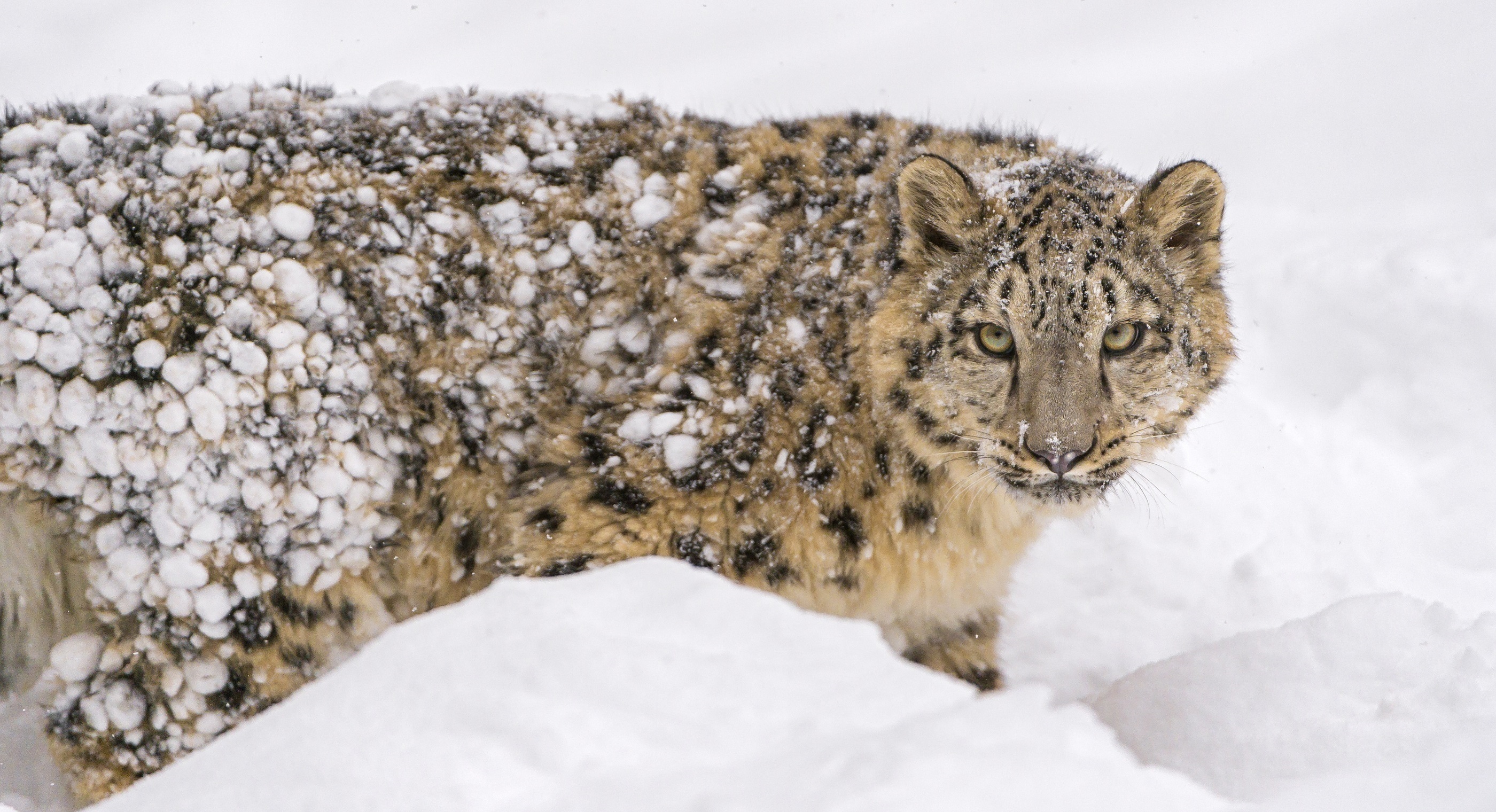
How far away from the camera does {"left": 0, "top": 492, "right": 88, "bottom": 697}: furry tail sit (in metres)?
4.21

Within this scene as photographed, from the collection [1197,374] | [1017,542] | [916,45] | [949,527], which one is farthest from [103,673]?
[916,45]

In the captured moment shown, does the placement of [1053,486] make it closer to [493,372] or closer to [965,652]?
[965,652]

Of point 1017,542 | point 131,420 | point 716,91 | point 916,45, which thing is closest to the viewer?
point 131,420

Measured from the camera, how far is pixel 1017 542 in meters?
4.85

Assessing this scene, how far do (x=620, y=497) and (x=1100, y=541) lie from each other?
10.6ft

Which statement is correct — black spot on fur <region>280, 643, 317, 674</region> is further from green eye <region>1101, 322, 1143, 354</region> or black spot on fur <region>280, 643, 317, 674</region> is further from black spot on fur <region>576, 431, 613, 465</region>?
green eye <region>1101, 322, 1143, 354</region>

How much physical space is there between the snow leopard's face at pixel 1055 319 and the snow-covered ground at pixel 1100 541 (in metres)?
1.13

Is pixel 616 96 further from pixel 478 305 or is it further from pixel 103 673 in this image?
pixel 103 673

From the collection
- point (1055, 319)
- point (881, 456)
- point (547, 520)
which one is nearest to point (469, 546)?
point (547, 520)

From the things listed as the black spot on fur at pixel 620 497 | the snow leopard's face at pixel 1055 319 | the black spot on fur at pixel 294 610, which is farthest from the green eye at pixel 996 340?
the black spot on fur at pixel 294 610

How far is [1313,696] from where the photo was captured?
4.43 meters

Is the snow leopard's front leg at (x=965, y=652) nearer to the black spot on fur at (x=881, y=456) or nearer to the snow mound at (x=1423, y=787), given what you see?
the black spot on fur at (x=881, y=456)

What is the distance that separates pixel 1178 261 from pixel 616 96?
2366 mm

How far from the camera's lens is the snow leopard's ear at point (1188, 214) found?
4246mm
